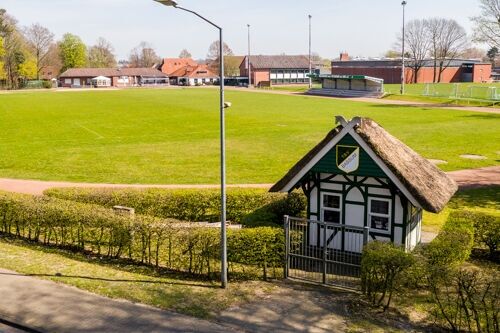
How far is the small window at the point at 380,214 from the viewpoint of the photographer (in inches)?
615

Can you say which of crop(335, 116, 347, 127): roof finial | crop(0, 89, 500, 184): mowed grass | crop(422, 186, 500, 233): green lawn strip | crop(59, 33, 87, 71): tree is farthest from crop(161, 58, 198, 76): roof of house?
crop(335, 116, 347, 127): roof finial

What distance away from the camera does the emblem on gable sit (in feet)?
50.7

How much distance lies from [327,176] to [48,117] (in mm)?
46244

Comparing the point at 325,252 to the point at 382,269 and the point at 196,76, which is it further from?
the point at 196,76

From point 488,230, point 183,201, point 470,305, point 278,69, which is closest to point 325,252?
point 470,305

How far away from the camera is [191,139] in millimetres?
40188

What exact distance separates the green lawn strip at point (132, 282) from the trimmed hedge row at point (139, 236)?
57 centimetres

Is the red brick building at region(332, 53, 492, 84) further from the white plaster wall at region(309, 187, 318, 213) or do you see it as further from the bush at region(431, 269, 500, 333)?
the bush at region(431, 269, 500, 333)

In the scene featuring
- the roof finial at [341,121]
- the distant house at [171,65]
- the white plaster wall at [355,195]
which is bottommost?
the white plaster wall at [355,195]

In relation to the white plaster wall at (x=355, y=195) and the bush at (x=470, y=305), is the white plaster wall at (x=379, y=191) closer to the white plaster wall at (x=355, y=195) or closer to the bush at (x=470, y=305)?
the white plaster wall at (x=355, y=195)

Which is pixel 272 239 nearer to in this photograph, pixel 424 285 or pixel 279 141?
pixel 424 285

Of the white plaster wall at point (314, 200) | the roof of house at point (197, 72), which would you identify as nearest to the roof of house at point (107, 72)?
the roof of house at point (197, 72)

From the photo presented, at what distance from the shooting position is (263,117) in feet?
176

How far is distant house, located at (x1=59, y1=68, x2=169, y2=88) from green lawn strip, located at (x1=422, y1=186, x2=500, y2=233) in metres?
121
